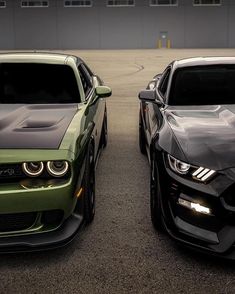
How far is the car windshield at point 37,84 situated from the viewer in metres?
5.25

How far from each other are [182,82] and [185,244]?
2262 mm

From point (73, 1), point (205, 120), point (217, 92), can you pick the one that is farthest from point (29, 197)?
point (73, 1)

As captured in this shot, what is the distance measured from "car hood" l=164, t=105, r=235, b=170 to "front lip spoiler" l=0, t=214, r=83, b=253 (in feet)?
3.40

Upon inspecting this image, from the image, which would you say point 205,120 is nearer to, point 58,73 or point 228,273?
point 228,273

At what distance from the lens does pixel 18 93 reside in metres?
5.33

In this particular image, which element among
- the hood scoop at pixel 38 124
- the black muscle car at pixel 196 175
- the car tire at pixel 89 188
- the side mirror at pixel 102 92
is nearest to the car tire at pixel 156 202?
the black muscle car at pixel 196 175

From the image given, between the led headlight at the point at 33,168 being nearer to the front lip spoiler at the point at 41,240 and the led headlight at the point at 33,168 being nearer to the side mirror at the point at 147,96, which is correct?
the front lip spoiler at the point at 41,240

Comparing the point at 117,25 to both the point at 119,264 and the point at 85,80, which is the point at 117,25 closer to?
the point at 85,80

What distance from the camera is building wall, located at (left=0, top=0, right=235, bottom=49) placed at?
48219 millimetres

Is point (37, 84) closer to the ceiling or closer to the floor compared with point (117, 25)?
closer to the floor

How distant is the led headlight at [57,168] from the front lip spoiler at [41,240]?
1.19 ft

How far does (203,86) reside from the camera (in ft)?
17.1

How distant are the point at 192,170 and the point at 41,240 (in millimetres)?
1216

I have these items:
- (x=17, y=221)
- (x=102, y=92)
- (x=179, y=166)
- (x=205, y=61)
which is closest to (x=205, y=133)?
(x=179, y=166)
